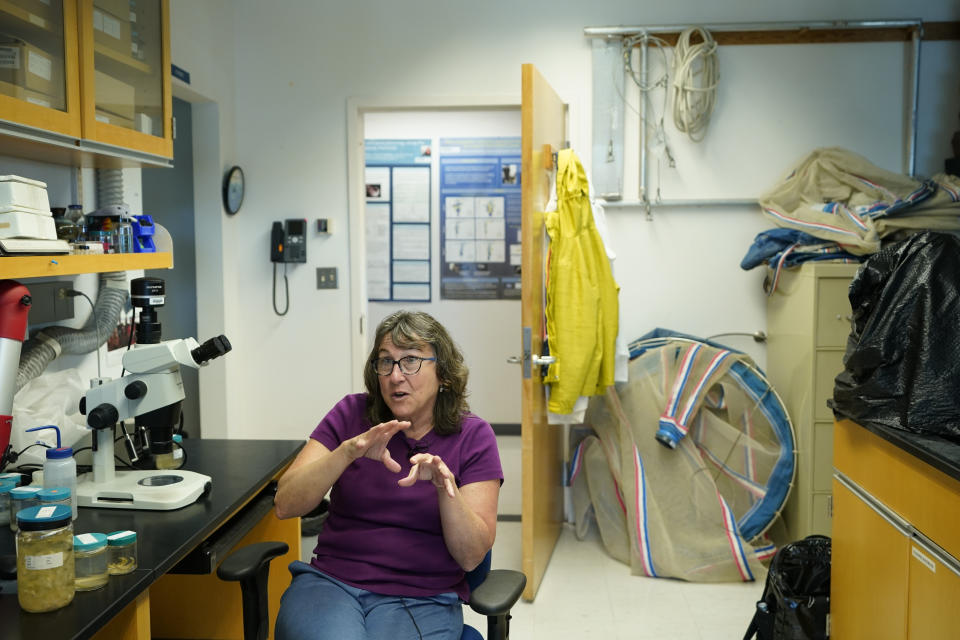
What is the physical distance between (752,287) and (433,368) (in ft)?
7.57

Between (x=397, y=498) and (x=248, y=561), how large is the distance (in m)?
0.35

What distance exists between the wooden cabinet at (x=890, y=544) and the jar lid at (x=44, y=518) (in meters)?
1.72

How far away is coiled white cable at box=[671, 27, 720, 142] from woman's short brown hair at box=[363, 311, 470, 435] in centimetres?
216

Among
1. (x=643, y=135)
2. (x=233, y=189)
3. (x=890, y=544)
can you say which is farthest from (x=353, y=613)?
(x=643, y=135)

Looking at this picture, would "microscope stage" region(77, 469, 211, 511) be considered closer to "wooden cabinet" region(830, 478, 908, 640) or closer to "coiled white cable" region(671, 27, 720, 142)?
"wooden cabinet" region(830, 478, 908, 640)

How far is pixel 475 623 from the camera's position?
3.00 m

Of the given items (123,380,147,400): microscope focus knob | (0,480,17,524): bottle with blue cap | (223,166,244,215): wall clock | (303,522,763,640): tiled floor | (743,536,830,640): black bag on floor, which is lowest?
(303,522,763,640): tiled floor

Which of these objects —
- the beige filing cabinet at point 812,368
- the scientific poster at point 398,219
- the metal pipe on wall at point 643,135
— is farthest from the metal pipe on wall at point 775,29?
the scientific poster at point 398,219

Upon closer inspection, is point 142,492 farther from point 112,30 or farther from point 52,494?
point 112,30

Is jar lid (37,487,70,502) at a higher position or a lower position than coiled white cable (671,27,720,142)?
lower

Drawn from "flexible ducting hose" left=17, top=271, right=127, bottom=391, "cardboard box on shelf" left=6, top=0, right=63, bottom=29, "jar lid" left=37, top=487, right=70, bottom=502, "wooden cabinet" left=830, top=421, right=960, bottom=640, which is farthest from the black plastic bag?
"flexible ducting hose" left=17, top=271, right=127, bottom=391

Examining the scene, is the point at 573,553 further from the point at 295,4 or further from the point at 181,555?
the point at 295,4

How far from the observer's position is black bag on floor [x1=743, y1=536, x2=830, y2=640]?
245 cm

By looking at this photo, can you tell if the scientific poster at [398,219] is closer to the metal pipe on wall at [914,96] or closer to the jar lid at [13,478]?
the metal pipe on wall at [914,96]
